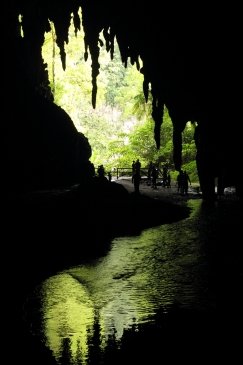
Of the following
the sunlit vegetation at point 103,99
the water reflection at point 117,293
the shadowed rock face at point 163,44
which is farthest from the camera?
the sunlit vegetation at point 103,99

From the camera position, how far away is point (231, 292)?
7.50m

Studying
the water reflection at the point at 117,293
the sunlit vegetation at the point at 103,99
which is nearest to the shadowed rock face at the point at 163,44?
the water reflection at the point at 117,293

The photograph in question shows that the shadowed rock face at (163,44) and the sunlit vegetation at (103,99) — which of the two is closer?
the shadowed rock face at (163,44)

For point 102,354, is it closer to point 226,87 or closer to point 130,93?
point 226,87

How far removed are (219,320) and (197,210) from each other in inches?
521

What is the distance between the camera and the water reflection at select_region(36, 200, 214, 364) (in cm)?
575

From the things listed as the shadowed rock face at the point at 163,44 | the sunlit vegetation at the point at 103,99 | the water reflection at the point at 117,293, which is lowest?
the water reflection at the point at 117,293

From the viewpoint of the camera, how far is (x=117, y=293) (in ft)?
25.6

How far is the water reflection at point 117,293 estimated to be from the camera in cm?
575

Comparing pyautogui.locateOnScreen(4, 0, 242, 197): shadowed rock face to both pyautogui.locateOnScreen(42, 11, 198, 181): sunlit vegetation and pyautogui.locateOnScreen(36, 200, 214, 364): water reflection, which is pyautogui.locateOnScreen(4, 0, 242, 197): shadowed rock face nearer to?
pyautogui.locateOnScreen(36, 200, 214, 364): water reflection

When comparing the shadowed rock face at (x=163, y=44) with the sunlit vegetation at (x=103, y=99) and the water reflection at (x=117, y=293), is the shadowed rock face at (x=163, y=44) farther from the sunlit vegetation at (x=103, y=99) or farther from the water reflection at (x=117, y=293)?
the sunlit vegetation at (x=103, y=99)

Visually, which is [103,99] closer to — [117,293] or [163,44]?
[163,44]

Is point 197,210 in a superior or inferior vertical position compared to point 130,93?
inferior

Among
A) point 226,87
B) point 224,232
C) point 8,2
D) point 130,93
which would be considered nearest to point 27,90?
point 224,232
